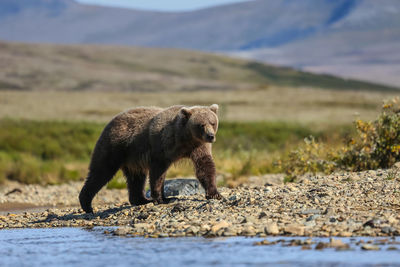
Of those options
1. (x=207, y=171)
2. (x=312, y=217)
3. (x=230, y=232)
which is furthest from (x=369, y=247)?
(x=207, y=171)

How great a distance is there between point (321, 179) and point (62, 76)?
97.9 meters

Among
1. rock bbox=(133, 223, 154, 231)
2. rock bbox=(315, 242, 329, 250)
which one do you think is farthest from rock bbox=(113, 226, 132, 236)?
rock bbox=(315, 242, 329, 250)

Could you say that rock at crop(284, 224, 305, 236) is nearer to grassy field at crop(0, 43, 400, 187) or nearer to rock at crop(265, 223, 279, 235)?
rock at crop(265, 223, 279, 235)

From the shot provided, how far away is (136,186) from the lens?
13859 millimetres

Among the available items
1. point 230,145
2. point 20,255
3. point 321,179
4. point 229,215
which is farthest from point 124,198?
point 230,145

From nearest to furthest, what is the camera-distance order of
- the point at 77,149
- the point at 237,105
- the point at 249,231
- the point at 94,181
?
the point at 249,231 < the point at 94,181 < the point at 77,149 < the point at 237,105

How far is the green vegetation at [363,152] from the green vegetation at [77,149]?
240 cm

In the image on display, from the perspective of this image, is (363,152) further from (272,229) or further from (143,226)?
(143,226)

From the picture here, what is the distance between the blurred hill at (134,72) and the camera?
331 ft

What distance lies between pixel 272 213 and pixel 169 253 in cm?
249

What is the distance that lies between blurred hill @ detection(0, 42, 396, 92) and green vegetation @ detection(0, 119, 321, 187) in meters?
53.2

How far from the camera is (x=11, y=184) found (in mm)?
20500

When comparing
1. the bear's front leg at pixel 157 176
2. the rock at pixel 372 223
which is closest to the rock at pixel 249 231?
the rock at pixel 372 223

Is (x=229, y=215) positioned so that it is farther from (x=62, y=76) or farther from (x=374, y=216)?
(x=62, y=76)
